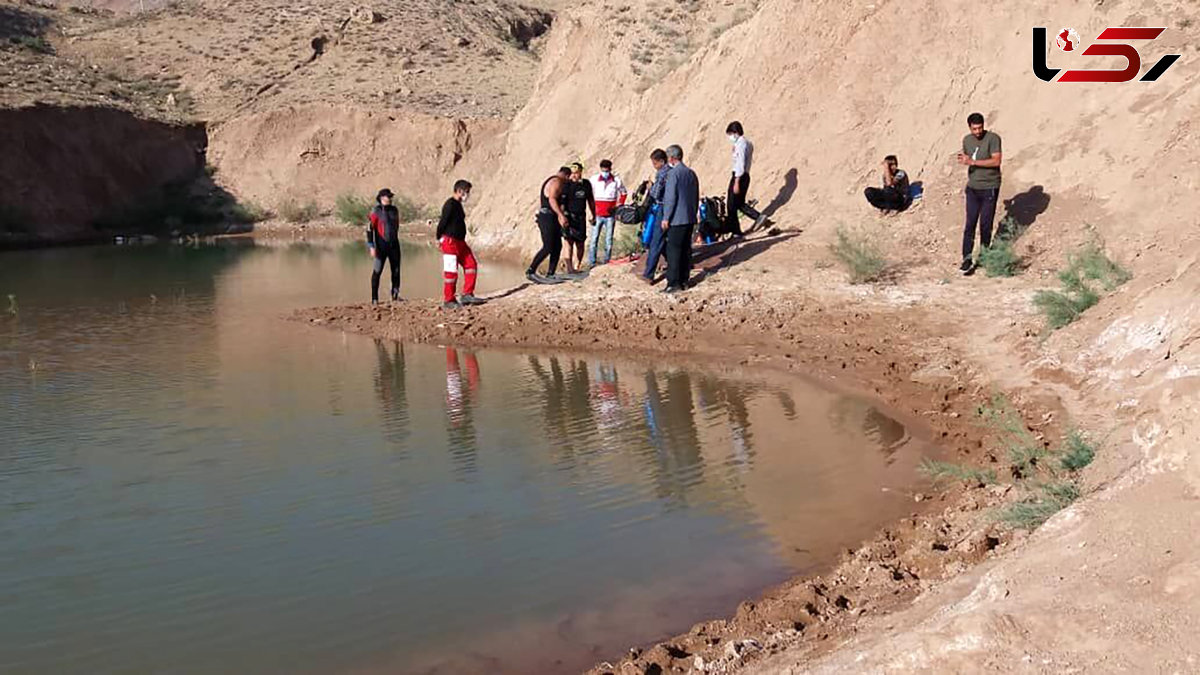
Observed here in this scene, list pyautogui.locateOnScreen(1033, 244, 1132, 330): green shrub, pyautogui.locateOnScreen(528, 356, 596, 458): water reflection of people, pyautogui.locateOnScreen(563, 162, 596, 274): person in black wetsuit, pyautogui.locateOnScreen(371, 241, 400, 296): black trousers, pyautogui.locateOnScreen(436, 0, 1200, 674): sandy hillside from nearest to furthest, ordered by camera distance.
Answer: pyautogui.locateOnScreen(436, 0, 1200, 674): sandy hillside, pyautogui.locateOnScreen(528, 356, 596, 458): water reflection of people, pyautogui.locateOnScreen(1033, 244, 1132, 330): green shrub, pyautogui.locateOnScreen(371, 241, 400, 296): black trousers, pyautogui.locateOnScreen(563, 162, 596, 274): person in black wetsuit

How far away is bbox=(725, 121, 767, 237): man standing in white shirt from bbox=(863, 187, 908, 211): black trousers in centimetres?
165

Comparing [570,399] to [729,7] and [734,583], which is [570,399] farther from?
[729,7]

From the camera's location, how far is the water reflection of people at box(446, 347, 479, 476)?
317 inches

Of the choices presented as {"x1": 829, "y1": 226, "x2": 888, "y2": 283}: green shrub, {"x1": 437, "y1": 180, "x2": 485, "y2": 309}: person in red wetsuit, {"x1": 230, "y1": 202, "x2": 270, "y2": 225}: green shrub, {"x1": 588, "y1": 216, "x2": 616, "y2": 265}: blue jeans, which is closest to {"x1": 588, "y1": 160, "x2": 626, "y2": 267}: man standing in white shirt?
{"x1": 588, "y1": 216, "x2": 616, "y2": 265}: blue jeans

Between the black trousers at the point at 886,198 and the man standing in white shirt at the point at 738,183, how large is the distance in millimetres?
1653

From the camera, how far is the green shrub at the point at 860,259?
490 inches

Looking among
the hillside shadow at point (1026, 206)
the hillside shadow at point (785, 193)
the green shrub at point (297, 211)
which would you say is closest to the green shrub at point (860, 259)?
the hillside shadow at point (1026, 206)

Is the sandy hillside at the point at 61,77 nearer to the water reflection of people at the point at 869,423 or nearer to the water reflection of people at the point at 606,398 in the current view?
the water reflection of people at the point at 606,398

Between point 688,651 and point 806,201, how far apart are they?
35.9 ft

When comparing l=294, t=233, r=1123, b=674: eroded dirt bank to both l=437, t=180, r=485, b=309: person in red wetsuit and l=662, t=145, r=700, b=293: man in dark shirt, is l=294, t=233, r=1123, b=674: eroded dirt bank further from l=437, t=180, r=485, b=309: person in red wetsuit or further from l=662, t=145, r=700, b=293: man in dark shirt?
l=662, t=145, r=700, b=293: man in dark shirt

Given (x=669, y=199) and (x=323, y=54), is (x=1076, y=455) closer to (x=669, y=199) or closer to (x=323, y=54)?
(x=669, y=199)

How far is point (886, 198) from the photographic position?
13.9m

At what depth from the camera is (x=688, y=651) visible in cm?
495

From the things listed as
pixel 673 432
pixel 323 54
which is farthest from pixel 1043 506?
pixel 323 54
